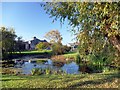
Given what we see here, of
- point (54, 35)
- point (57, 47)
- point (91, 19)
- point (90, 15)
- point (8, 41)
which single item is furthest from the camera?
point (8, 41)

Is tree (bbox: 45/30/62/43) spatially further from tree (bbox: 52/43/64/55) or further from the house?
tree (bbox: 52/43/64/55)

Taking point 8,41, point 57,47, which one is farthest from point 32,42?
point 8,41

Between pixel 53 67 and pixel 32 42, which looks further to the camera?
pixel 53 67

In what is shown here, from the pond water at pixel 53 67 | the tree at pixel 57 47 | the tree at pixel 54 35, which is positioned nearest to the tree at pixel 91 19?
the tree at pixel 54 35

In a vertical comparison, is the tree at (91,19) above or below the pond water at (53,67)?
above

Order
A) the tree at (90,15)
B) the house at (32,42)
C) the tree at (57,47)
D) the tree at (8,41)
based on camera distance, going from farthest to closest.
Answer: the tree at (8,41) < the tree at (57,47) < the house at (32,42) < the tree at (90,15)

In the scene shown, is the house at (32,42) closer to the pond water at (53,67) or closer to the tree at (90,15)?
the pond water at (53,67)

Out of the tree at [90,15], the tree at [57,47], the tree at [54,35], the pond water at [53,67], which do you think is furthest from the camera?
the tree at [57,47]

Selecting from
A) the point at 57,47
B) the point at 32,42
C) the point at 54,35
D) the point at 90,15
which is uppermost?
the point at 54,35

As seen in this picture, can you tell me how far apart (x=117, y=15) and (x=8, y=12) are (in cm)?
479

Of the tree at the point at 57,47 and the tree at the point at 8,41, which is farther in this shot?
the tree at the point at 8,41

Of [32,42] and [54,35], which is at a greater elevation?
[54,35]

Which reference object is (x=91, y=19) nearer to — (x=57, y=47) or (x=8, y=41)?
(x=57, y=47)

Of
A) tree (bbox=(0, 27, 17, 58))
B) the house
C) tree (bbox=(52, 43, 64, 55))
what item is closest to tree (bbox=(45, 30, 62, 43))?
the house
